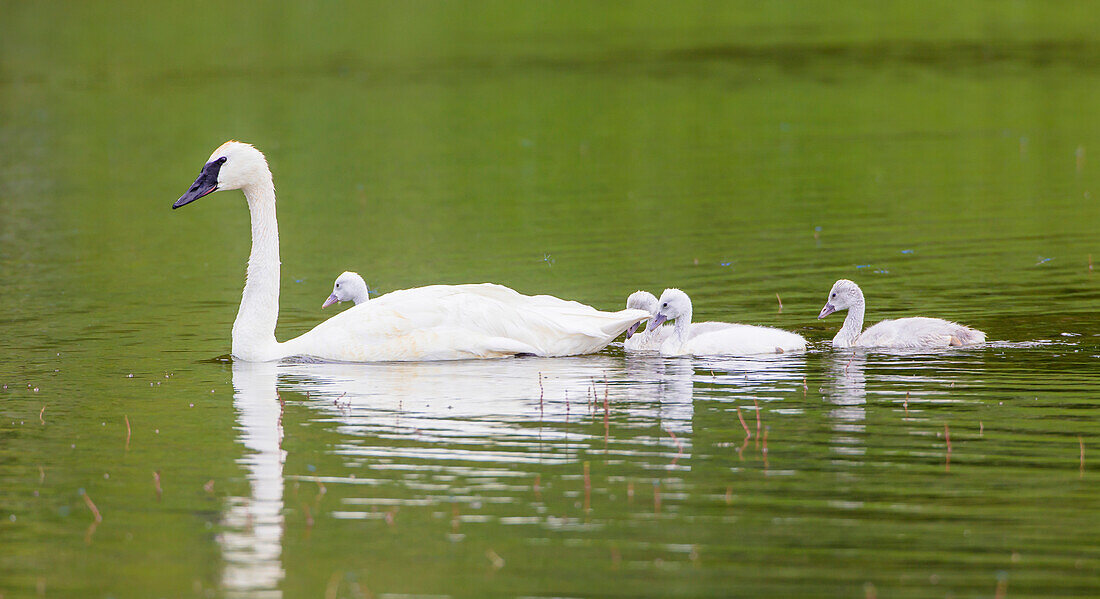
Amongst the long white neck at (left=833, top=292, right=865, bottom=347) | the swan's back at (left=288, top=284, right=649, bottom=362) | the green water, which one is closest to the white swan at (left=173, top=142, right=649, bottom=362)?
the swan's back at (left=288, top=284, right=649, bottom=362)

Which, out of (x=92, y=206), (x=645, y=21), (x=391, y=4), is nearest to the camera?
(x=92, y=206)

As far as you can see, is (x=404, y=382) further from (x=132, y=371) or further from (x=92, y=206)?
(x=92, y=206)

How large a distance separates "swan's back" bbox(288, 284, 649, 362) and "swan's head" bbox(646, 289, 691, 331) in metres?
0.12

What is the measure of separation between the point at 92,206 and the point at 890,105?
17.5m

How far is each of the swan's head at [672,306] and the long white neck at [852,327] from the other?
51.4 inches

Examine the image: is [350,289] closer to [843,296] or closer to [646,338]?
[646,338]

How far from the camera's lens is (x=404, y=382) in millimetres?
12523

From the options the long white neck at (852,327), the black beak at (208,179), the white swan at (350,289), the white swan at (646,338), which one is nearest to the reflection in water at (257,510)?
the black beak at (208,179)

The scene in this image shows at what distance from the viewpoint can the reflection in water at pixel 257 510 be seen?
7777 mm

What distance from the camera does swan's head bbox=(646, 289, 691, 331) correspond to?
44.3ft

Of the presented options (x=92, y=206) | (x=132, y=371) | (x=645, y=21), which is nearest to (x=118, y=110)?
(x=92, y=206)

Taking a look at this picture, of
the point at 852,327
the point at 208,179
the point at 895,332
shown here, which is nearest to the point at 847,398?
the point at 895,332

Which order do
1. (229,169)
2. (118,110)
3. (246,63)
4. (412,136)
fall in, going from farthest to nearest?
(246,63)
(118,110)
(412,136)
(229,169)

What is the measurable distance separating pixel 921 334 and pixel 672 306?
207cm
